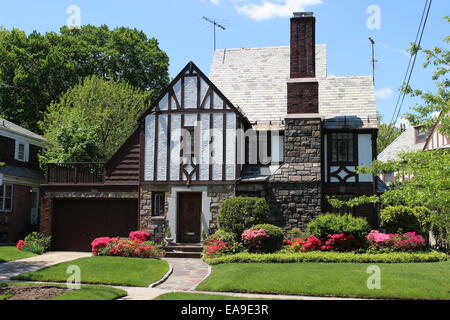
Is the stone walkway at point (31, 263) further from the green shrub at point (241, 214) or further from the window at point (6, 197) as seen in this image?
the green shrub at point (241, 214)

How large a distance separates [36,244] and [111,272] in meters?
8.60

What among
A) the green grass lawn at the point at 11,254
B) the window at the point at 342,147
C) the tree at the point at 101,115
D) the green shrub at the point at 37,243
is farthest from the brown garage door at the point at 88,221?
the window at the point at 342,147

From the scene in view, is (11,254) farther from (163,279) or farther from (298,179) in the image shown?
(298,179)

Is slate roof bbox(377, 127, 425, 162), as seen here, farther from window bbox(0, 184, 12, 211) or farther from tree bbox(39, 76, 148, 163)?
window bbox(0, 184, 12, 211)

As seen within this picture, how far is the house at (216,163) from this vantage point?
22.0 meters

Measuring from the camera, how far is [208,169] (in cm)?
2227

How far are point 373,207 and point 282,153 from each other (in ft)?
15.7

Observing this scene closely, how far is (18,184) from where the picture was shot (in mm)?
27234

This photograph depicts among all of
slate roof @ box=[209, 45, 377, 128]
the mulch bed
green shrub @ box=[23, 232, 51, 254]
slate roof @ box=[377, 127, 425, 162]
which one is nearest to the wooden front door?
slate roof @ box=[209, 45, 377, 128]

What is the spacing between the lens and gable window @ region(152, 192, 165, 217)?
891 inches

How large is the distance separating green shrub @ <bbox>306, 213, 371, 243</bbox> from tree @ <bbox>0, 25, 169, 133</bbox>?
2491 cm

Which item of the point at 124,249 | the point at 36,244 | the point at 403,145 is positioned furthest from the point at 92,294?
the point at 403,145
